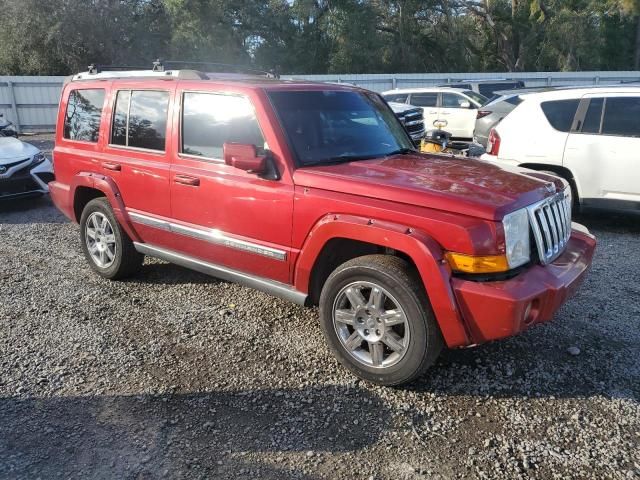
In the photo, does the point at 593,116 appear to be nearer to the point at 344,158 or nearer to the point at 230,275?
the point at 344,158

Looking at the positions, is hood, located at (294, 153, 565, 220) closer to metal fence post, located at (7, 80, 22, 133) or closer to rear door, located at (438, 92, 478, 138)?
rear door, located at (438, 92, 478, 138)

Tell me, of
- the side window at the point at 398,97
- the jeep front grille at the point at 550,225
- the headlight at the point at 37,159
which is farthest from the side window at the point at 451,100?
the jeep front grille at the point at 550,225

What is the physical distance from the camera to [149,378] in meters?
3.63

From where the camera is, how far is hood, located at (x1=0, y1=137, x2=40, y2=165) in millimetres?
8438

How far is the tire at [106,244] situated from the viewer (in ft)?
16.9

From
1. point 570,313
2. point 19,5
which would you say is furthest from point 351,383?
point 19,5

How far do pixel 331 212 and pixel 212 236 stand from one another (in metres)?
1.18

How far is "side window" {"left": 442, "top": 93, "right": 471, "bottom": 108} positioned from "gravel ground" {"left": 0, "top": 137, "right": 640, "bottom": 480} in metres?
10.9

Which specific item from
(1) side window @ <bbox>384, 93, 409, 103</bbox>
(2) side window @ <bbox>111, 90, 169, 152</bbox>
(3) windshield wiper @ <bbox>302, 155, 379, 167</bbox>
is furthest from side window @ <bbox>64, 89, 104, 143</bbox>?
(1) side window @ <bbox>384, 93, 409, 103</bbox>

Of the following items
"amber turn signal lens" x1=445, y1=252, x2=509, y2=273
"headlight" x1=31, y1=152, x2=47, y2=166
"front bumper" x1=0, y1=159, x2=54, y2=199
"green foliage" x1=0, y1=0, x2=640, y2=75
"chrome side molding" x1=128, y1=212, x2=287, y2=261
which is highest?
"green foliage" x1=0, y1=0, x2=640, y2=75

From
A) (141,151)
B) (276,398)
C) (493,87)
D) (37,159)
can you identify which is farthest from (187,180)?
(493,87)

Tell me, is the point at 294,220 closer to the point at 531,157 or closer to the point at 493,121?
the point at 531,157

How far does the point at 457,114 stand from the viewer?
1494cm

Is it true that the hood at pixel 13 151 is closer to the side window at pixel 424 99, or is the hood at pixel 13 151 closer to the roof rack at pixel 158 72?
the roof rack at pixel 158 72
